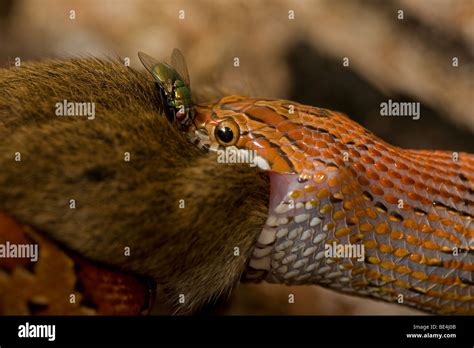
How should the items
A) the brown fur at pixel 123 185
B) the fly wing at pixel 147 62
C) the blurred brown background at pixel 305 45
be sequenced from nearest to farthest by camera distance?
the brown fur at pixel 123 185
the fly wing at pixel 147 62
the blurred brown background at pixel 305 45

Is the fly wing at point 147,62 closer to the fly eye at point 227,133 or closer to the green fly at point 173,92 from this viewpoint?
the green fly at point 173,92

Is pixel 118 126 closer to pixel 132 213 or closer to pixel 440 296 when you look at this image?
pixel 132 213

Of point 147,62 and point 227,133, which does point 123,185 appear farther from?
point 147,62

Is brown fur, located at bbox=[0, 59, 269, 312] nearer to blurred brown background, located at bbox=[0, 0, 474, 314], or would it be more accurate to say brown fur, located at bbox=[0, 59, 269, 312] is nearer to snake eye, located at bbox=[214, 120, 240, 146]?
snake eye, located at bbox=[214, 120, 240, 146]

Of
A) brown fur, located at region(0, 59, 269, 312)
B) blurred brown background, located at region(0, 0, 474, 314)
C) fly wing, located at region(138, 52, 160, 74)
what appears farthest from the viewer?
blurred brown background, located at region(0, 0, 474, 314)

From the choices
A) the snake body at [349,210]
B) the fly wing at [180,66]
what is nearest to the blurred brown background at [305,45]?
the fly wing at [180,66]

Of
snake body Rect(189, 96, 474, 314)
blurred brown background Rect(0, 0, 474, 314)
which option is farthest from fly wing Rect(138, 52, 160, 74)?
blurred brown background Rect(0, 0, 474, 314)
